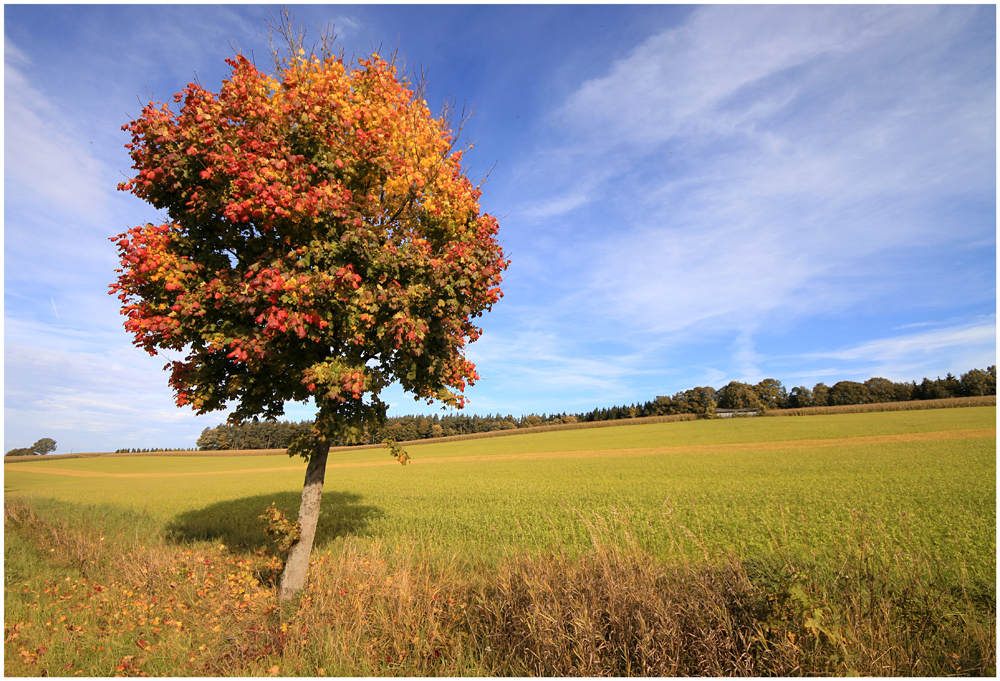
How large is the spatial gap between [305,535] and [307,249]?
5.38m

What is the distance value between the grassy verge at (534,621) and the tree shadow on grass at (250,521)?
3539mm

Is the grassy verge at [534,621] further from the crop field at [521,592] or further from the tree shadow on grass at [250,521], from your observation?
the tree shadow on grass at [250,521]

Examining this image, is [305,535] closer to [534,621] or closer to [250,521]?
[534,621]

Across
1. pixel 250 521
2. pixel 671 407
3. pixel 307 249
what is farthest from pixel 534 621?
pixel 671 407

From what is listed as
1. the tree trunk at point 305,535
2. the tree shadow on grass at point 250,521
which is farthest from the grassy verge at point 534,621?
the tree shadow on grass at point 250,521

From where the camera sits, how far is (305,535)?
328 inches

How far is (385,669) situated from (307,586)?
3478 millimetres

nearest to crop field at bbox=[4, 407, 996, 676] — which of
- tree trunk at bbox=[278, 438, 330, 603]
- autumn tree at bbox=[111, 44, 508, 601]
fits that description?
tree trunk at bbox=[278, 438, 330, 603]

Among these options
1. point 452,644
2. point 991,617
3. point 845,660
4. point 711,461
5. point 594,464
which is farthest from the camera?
point 594,464

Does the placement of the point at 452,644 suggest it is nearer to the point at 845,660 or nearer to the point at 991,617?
the point at 845,660

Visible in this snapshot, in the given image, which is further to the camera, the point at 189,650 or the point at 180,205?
the point at 180,205

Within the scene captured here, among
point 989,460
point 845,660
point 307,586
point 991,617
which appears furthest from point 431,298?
point 989,460

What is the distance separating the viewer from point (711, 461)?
101ft

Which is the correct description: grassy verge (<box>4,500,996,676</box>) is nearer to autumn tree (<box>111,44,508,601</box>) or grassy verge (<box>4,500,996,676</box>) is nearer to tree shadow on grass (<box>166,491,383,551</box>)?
autumn tree (<box>111,44,508,601</box>)
